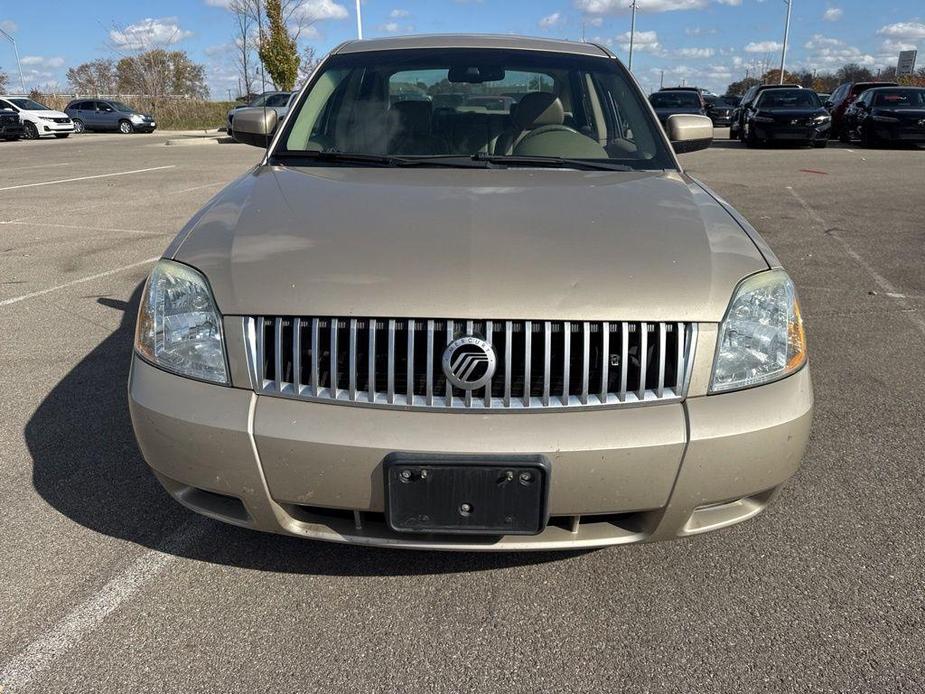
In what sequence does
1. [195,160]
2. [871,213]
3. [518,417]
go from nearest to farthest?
[518,417]
[871,213]
[195,160]

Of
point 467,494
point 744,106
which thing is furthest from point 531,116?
point 744,106

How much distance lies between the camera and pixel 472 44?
3.73 meters

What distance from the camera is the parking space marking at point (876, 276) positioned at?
5.16 metres

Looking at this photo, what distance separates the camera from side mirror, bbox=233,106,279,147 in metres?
3.71

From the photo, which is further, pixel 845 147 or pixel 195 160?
pixel 845 147

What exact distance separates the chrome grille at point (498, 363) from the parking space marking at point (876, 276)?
3.82 meters

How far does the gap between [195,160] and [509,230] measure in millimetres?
17101

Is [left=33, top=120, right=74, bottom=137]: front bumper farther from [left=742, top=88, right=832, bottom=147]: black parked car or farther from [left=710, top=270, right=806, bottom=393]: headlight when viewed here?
[left=710, top=270, right=806, bottom=393]: headlight

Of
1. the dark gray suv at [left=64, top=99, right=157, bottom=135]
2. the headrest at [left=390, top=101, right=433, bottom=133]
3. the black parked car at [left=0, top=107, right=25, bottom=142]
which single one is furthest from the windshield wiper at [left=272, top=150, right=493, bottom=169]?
the dark gray suv at [left=64, top=99, right=157, bottom=135]

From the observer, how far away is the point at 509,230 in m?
2.26

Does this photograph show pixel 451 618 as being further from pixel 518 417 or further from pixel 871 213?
pixel 871 213

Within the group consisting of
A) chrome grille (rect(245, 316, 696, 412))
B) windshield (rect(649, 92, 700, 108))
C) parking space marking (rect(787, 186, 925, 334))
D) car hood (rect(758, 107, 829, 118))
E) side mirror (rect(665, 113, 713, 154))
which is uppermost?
windshield (rect(649, 92, 700, 108))

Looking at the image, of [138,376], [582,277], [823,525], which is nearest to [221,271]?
[138,376]

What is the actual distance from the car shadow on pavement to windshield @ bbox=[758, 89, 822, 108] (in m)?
19.1
